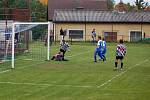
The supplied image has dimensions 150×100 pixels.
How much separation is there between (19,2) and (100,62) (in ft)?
159

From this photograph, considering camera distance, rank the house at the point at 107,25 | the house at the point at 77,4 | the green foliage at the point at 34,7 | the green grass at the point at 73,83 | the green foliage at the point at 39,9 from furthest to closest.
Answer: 1. the house at the point at 77,4
2. the green foliage at the point at 39,9
3. the green foliage at the point at 34,7
4. the house at the point at 107,25
5. the green grass at the point at 73,83

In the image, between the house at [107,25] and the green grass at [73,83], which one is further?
the house at [107,25]

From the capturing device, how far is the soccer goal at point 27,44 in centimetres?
3356

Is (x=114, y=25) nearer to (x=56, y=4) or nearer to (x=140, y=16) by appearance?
(x=140, y=16)

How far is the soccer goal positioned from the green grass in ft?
15.5

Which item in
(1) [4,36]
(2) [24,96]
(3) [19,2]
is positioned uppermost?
(3) [19,2]

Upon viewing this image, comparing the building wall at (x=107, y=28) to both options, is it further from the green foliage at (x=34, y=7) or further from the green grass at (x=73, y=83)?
the green grass at (x=73, y=83)

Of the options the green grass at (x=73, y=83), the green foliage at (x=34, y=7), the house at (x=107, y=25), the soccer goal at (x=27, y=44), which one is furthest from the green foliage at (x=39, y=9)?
the green grass at (x=73, y=83)

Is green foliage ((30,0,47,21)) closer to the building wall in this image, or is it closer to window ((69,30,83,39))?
the building wall

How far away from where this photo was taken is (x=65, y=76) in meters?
23.4

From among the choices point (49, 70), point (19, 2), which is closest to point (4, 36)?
point (49, 70)

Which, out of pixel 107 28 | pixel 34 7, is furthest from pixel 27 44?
pixel 34 7

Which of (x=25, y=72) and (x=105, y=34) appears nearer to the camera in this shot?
(x=25, y=72)

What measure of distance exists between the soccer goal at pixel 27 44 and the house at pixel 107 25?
28115 mm
